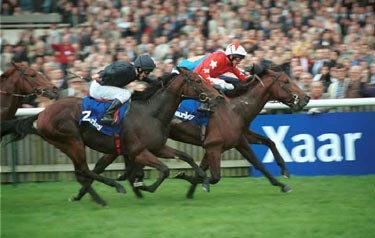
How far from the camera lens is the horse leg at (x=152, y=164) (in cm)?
895

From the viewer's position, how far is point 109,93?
30.3 ft

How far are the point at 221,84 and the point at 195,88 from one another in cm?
89

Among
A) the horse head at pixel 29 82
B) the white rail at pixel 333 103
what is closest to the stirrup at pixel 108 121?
the horse head at pixel 29 82

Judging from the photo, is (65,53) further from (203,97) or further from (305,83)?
(203,97)

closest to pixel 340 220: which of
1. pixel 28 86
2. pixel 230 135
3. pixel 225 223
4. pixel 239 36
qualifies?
pixel 225 223

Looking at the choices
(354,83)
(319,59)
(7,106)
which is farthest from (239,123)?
(319,59)

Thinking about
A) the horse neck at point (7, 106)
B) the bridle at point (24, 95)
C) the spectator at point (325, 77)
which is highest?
the bridle at point (24, 95)

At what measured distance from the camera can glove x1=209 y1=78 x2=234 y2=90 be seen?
9906 millimetres

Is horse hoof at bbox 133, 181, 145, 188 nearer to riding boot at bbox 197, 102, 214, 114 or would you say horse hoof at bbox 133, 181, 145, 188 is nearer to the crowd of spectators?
riding boot at bbox 197, 102, 214, 114

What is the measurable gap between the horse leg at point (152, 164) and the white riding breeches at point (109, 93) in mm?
621

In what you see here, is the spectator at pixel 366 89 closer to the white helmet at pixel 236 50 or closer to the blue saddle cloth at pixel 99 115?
the white helmet at pixel 236 50

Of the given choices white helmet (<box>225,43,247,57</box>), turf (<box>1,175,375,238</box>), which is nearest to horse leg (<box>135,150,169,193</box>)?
turf (<box>1,175,375,238</box>)

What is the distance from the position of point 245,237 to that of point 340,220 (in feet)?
3.65

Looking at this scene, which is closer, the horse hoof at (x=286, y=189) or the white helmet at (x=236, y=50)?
the white helmet at (x=236, y=50)
